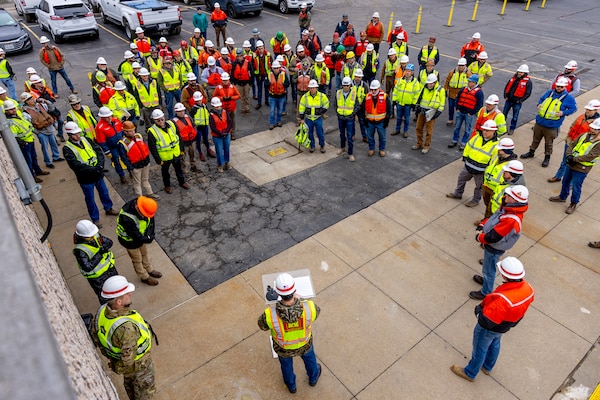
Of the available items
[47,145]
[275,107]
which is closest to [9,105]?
[47,145]

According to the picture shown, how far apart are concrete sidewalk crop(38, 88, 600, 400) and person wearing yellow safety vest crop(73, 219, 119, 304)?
980 millimetres

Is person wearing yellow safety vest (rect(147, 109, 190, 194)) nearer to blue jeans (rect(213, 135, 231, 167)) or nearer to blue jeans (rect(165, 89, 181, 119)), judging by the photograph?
blue jeans (rect(213, 135, 231, 167))

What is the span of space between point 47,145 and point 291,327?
8212mm

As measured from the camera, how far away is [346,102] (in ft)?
29.2

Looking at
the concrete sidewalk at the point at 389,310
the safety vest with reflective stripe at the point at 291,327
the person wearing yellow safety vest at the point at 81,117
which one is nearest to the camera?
the safety vest with reflective stripe at the point at 291,327

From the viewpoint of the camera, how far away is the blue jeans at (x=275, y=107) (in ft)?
35.3

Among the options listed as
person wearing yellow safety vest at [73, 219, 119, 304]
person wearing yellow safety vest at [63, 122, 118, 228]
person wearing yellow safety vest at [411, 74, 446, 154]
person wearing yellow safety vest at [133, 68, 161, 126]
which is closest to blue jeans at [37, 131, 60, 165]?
person wearing yellow safety vest at [133, 68, 161, 126]

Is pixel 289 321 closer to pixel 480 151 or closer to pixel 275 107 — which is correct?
pixel 480 151

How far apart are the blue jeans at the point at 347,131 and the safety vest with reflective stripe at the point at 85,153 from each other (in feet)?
17.3

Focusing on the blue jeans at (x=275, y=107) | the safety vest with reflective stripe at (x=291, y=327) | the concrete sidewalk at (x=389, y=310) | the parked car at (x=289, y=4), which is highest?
the parked car at (x=289, y=4)

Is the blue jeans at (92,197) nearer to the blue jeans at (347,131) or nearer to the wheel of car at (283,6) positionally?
the blue jeans at (347,131)

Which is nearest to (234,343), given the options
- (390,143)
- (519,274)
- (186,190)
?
(519,274)

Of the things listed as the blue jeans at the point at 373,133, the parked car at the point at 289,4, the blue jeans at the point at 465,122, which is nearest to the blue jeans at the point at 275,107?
the blue jeans at the point at 373,133

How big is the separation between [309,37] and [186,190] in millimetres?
7745
